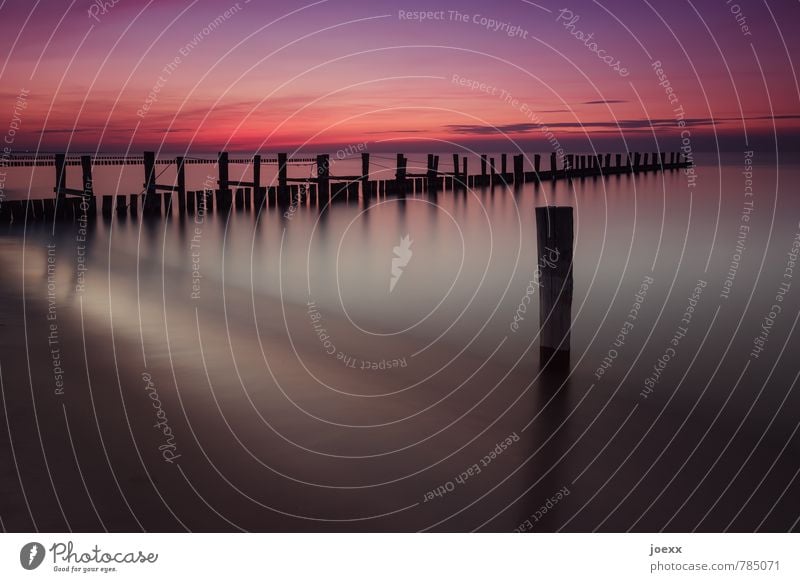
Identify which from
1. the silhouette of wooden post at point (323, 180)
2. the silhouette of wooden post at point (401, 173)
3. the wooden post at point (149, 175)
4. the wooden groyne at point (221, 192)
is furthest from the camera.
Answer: the silhouette of wooden post at point (401, 173)

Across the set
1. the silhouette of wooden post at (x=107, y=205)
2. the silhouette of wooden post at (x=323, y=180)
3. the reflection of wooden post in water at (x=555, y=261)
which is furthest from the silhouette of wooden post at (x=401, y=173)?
the reflection of wooden post in water at (x=555, y=261)

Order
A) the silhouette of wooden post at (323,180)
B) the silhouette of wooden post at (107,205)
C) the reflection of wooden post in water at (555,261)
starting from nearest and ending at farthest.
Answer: the reflection of wooden post in water at (555,261)
the silhouette of wooden post at (107,205)
the silhouette of wooden post at (323,180)

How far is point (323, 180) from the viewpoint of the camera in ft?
86.9

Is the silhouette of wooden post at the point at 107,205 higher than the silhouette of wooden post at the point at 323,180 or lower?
lower

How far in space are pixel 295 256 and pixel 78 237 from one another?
449 centimetres

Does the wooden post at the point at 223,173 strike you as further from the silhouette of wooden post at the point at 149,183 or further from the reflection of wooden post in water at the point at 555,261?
the reflection of wooden post in water at the point at 555,261

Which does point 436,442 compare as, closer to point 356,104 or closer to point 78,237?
point 78,237

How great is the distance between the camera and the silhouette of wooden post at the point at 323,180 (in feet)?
86.8

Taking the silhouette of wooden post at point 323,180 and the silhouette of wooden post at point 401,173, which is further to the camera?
the silhouette of wooden post at point 401,173

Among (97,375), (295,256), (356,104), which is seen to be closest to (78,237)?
(295,256)

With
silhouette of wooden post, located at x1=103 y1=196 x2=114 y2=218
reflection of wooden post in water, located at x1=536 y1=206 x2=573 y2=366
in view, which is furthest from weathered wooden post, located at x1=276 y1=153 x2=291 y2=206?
reflection of wooden post in water, located at x1=536 y1=206 x2=573 y2=366

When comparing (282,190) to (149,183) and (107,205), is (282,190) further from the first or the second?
(107,205)

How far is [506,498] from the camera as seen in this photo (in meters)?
4.28

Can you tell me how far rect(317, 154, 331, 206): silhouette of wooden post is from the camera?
26453 millimetres
